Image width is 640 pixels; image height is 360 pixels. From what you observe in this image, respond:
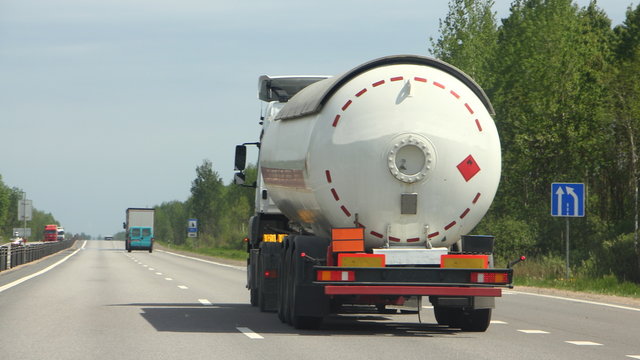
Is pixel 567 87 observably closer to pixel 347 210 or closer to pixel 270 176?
pixel 270 176

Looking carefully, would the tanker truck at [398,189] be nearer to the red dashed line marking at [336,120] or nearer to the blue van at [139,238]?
the red dashed line marking at [336,120]

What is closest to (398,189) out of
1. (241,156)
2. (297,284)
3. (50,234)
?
(297,284)

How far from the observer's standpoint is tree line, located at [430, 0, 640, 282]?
113 feet

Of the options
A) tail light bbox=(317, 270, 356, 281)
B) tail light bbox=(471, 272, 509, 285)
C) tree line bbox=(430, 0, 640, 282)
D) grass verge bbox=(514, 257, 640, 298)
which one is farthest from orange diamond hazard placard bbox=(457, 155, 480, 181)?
tree line bbox=(430, 0, 640, 282)

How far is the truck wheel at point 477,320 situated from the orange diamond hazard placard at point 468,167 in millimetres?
1902

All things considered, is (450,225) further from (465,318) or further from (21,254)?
(21,254)

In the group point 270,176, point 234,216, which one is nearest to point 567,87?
point 270,176

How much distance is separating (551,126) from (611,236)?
17.0ft

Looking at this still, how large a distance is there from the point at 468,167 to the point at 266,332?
317 centimetres

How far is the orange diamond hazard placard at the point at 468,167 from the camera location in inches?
520

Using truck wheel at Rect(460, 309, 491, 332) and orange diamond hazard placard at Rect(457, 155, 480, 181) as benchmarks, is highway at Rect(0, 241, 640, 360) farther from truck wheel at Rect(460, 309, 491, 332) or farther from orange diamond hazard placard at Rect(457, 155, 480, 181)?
orange diamond hazard placard at Rect(457, 155, 480, 181)

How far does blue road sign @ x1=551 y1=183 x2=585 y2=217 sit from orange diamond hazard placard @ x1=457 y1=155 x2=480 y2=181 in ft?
44.1

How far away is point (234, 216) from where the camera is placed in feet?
417

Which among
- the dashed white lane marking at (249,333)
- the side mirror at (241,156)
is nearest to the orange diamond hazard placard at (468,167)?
the dashed white lane marking at (249,333)
